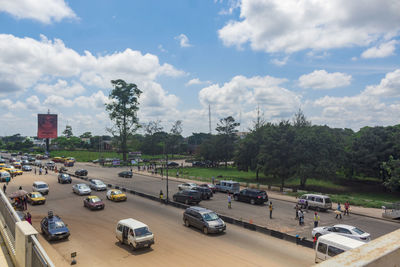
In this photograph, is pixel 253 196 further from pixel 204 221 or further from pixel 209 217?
pixel 204 221

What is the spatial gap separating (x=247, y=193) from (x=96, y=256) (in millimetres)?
19382

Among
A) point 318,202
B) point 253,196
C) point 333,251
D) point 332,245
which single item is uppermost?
point 332,245

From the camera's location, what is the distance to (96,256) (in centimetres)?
1538

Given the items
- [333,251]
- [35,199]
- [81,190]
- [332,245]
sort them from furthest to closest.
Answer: [81,190], [35,199], [332,245], [333,251]

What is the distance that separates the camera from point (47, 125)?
325ft

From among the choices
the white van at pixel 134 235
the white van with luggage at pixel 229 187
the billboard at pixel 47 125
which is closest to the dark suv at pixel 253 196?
the white van with luggage at pixel 229 187

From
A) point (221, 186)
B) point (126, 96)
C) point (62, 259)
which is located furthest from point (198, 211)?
point (126, 96)

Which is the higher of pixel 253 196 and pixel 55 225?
pixel 55 225

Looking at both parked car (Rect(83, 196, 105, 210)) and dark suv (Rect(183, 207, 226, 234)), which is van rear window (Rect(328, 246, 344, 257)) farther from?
parked car (Rect(83, 196, 105, 210))

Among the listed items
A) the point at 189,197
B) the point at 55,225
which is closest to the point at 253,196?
the point at 189,197

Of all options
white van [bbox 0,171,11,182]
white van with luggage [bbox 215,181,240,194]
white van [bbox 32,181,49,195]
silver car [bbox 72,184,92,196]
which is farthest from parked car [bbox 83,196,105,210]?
white van [bbox 0,171,11,182]

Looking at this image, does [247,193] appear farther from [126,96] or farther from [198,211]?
[126,96]

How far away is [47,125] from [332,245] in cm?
10561

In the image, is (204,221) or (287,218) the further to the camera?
(287,218)
